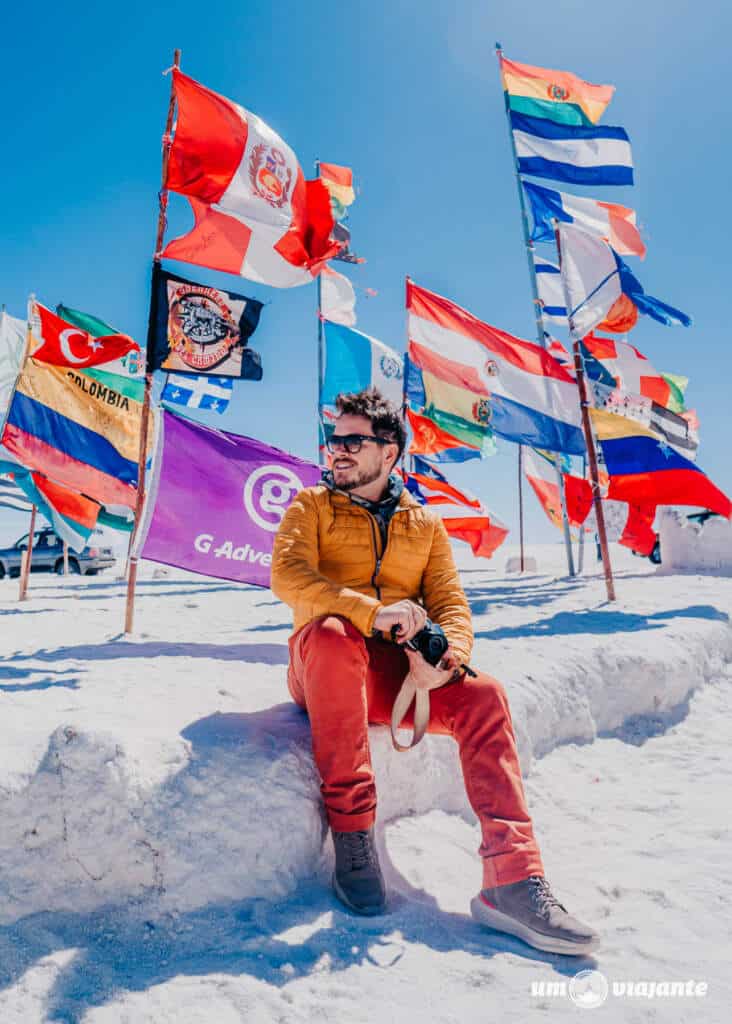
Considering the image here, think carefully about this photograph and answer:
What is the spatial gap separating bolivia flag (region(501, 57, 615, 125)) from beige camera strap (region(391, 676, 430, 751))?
1372 centimetres

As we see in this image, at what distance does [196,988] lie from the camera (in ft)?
5.02

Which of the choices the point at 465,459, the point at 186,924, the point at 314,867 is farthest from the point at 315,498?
the point at 465,459

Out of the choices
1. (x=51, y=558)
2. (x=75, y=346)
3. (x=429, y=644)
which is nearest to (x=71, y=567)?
(x=51, y=558)

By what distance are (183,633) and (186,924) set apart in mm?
3351

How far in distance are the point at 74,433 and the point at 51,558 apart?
1294 cm

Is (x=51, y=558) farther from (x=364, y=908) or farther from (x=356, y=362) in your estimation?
(x=364, y=908)

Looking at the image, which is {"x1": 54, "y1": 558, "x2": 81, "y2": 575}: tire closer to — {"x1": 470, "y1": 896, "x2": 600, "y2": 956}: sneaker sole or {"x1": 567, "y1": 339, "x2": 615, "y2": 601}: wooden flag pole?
{"x1": 567, "y1": 339, "x2": 615, "y2": 601}: wooden flag pole

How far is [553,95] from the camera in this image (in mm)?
12445

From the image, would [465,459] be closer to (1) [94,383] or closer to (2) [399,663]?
(1) [94,383]

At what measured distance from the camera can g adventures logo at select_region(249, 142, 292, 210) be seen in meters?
4.92

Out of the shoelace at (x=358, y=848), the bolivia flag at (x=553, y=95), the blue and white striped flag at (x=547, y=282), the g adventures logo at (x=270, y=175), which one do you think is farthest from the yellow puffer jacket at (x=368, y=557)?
the bolivia flag at (x=553, y=95)

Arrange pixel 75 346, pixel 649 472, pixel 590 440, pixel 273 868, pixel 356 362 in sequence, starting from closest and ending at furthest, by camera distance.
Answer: pixel 273 868, pixel 75 346, pixel 649 472, pixel 590 440, pixel 356 362

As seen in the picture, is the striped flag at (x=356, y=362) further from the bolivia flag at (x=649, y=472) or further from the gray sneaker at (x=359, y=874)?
the gray sneaker at (x=359, y=874)

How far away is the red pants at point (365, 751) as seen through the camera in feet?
6.35
